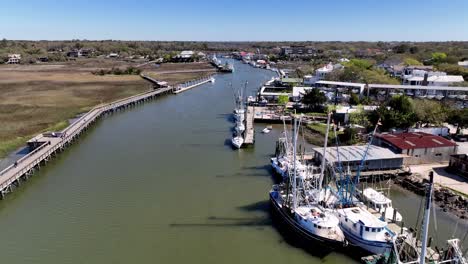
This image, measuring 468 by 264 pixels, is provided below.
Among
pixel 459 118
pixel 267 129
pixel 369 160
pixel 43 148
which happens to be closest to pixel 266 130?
pixel 267 129

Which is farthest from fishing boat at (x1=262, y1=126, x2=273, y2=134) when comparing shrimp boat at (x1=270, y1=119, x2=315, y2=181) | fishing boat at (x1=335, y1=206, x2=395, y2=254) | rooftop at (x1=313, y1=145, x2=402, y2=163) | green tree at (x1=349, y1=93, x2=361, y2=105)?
fishing boat at (x1=335, y1=206, x2=395, y2=254)

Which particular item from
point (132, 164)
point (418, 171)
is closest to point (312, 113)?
point (418, 171)

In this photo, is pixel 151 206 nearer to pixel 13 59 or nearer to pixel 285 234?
pixel 285 234

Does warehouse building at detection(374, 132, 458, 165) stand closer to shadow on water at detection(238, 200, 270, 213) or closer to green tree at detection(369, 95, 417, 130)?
green tree at detection(369, 95, 417, 130)

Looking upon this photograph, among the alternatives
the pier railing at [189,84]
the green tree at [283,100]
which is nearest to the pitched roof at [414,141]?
the green tree at [283,100]

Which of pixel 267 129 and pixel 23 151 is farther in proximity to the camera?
pixel 267 129

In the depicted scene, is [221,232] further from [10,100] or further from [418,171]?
[10,100]
